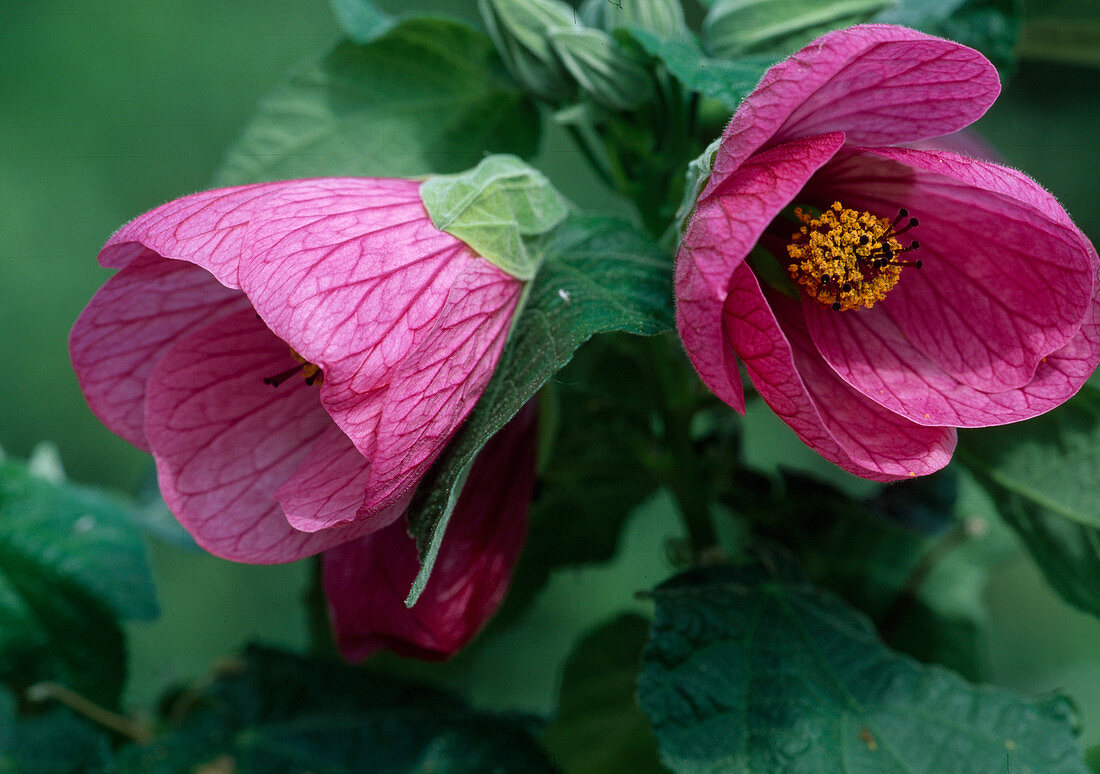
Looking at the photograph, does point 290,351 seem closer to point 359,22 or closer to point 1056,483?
point 359,22

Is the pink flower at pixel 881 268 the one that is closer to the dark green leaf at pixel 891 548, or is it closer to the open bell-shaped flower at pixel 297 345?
the open bell-shaped flower at pixel 297 345

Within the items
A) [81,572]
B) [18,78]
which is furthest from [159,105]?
[81,572]

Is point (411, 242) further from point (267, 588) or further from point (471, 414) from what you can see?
point (267, 588)

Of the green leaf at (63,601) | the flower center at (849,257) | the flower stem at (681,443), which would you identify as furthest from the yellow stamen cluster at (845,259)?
the green leaf at (63,601)

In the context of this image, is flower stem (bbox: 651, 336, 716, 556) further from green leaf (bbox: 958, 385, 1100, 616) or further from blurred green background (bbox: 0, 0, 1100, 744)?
blurred green background (bbox: 0, 0, 1100, 744)

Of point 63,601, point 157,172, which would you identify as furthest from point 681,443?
point 157,172

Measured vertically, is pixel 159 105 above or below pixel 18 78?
below
